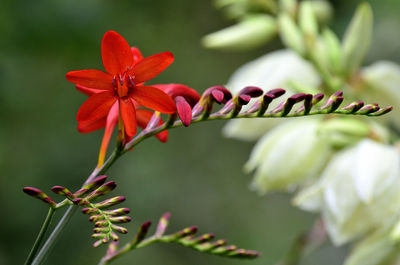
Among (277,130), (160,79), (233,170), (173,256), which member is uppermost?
(277,130)

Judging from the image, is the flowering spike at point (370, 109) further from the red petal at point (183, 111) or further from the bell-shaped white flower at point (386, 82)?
the bell-shaped white flower at point (386, 82)

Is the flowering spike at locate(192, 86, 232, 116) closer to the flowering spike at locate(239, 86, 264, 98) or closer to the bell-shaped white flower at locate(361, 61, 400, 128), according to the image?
the flowering spike at locate(239, 86, 264, 98)

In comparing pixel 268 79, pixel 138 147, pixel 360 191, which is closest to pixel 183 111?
pixel 360 191

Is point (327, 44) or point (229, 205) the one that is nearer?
point (327, 44)

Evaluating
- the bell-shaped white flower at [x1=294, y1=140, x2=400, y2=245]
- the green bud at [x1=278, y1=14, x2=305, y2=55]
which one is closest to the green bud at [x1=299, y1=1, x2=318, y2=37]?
the green bud at [x1=278, y1=14, x2=305, y2=55]

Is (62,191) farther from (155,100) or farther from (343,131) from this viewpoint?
(343,131)

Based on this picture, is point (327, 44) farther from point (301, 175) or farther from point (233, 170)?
point (233, 170)

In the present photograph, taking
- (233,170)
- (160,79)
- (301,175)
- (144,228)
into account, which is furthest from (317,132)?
(233,170)
